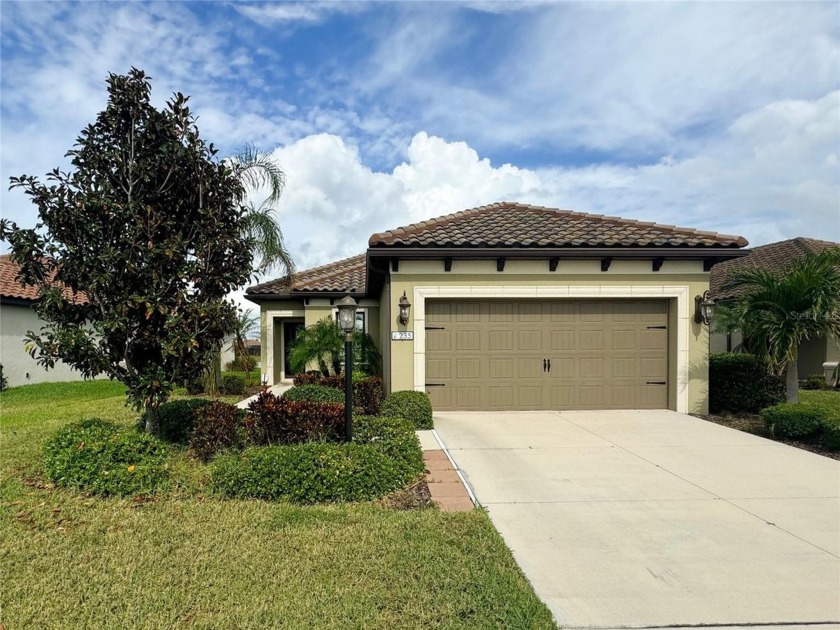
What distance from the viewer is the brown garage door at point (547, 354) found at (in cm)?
913

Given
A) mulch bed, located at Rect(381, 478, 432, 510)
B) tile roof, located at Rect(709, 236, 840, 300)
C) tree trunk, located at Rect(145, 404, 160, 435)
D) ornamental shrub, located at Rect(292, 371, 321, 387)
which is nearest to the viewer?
mulch bed, located at Rect(381, 478, 432, 510)

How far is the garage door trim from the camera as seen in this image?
894 cm

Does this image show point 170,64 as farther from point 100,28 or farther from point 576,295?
point 576,295

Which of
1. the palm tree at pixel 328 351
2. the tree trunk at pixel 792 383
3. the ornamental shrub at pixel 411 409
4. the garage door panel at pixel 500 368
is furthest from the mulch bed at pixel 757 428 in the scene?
the palm tree at pixel 328 351

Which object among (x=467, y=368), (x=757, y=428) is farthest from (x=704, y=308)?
(x=467, y=368)

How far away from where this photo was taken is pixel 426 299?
9.06 meters

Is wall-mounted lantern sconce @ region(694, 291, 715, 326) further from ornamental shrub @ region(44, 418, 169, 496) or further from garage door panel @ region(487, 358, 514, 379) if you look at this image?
ornamental shrub @ region(44, 418, 169, 496)

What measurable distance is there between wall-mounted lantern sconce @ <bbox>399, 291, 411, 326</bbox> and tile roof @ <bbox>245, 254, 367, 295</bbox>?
6054 millimetres

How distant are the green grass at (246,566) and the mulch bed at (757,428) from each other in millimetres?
5952

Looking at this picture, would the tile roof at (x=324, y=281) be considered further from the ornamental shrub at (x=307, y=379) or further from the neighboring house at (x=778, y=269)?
the neighboring house at (x=778, y=269)

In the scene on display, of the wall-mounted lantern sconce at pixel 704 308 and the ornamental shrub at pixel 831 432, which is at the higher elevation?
the wall-mounted lantern sconce at pixel 704 308

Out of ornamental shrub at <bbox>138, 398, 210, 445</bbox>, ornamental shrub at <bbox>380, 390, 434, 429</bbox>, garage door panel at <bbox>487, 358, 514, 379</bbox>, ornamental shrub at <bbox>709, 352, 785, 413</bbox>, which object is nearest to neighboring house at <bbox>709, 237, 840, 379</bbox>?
ornamental shrub at <bbox>709, 352, 785, 413</bbox>

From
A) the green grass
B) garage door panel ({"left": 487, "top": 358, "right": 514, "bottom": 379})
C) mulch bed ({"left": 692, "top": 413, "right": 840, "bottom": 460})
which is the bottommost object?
mulch bed ({"left": 692, "top": 413, "right": 840, "bottom": 460})

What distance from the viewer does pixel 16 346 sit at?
543 inches
